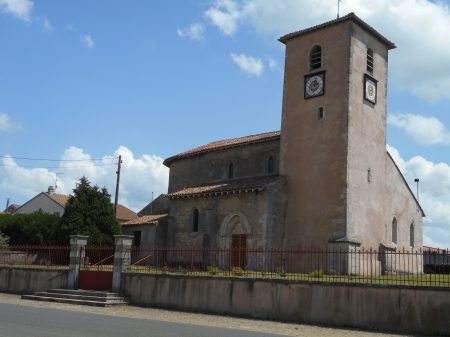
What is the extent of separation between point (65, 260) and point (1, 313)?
8.65m

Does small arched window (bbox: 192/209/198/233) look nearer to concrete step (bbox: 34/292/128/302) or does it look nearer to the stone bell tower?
the stone bell tower

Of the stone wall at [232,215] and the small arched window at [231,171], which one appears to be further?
the small arched window at [231,171]

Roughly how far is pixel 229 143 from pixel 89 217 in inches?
414

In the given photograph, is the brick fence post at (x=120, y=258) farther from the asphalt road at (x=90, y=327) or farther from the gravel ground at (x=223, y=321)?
the asphalt road at (x=90, y=327)

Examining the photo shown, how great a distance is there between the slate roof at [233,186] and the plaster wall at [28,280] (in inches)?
410

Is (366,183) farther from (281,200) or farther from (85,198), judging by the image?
(85,198)

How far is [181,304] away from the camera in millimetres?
19828

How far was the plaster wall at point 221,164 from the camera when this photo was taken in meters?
32.6

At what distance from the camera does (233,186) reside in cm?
3055

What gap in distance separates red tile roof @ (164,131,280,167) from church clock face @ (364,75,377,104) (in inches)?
229

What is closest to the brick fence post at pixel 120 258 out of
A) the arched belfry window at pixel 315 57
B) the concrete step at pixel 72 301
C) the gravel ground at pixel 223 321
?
the concrete step at pixel 72 301

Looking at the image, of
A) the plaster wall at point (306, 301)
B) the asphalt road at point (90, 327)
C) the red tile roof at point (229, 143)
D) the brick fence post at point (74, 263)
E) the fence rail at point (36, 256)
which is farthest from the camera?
the red tile roof at point (229, 143)

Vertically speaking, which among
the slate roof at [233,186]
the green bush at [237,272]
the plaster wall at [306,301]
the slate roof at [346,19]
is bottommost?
the plaster wall at [306,301]

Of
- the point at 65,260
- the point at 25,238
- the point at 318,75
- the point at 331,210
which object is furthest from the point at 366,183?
the point at 25,238
